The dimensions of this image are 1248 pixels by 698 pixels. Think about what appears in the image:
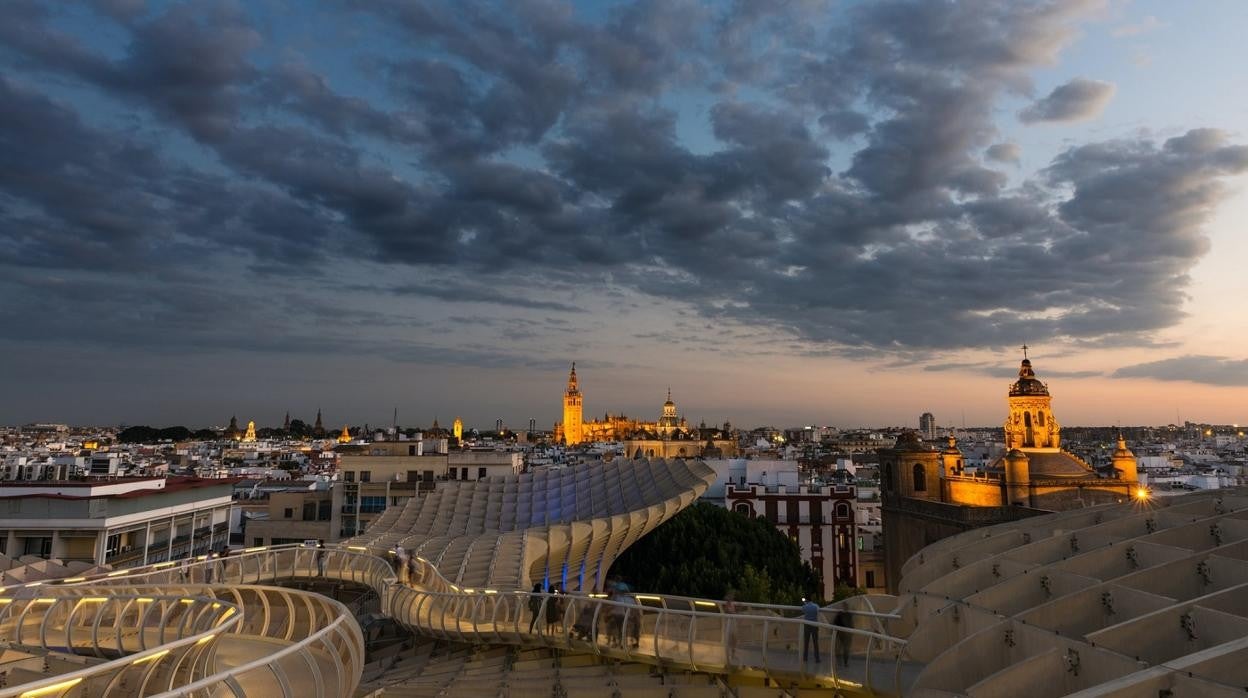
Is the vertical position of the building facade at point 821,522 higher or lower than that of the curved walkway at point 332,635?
lower

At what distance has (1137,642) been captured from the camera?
834cm

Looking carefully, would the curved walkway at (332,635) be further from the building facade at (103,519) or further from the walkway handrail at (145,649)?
the building facade at (103,519)

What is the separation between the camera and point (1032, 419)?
56.1 meters

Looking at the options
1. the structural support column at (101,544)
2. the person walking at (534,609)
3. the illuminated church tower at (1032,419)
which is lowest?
the structural support column at (101,544)

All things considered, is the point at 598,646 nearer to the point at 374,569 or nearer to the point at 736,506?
the point at 374,569

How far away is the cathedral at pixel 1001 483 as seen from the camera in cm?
4482

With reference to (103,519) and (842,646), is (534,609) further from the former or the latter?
(103,519)

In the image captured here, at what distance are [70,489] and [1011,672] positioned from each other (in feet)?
134

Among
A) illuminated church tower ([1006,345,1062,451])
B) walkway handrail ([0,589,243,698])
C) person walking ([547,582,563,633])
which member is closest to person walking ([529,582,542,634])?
person walking ([547,582,563,633])

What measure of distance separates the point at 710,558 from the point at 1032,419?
3575cm

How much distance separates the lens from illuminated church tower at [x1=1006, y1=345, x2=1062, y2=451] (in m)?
55.5

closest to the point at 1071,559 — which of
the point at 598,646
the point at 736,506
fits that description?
the point at 598,646

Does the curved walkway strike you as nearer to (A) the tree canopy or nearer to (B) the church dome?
(A) the tree canopy

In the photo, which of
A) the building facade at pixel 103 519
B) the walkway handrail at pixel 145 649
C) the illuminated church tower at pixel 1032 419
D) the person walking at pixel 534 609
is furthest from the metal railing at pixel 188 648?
the illuminated church tower at pixel 1032 419
